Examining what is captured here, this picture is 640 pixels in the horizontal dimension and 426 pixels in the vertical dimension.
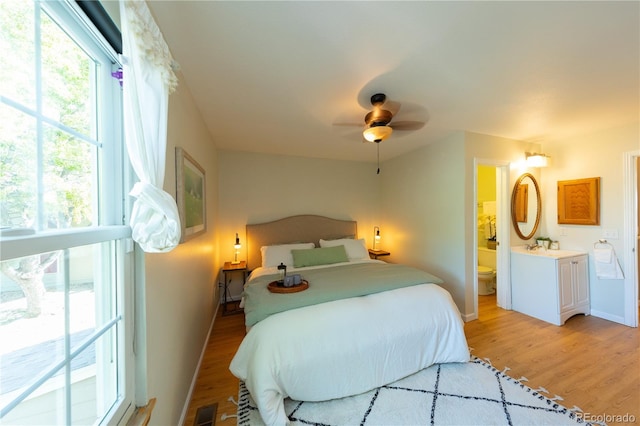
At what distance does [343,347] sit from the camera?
1.65m

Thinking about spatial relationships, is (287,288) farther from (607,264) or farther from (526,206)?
(607,264)

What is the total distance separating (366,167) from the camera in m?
4.43

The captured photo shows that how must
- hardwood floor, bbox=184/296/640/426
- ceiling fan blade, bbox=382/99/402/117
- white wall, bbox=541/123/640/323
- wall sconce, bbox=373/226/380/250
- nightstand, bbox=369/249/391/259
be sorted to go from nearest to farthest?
1. hardwood floor, bbox=184/296/640/426
2. ceiling fan blade, bbox=382/99/402/117
3. white wall, bbox=541/123/640/323
4. nightstand, bbox=369/249/391/259
5. wall sconce, bbox=373/226/380/250

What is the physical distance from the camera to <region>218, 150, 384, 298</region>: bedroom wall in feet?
11.6

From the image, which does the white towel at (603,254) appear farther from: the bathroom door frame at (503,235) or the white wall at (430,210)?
the white wall at (430,210)

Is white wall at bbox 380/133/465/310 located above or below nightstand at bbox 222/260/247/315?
above

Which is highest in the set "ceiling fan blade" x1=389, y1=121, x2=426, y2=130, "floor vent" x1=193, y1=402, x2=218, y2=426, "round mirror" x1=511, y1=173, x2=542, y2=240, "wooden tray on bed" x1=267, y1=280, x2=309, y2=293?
"ceiling fan blade" x1=389, y1=121, x2=426, y2=130

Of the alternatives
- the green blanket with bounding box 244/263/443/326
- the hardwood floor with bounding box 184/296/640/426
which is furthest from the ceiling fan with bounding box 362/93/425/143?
the hardwood floor with bounding box 184/296/640/426

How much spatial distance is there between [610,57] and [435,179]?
182cm

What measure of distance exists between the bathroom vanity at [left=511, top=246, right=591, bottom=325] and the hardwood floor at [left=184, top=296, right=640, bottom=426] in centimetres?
13

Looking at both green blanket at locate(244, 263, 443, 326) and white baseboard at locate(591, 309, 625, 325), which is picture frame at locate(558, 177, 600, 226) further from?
green blanket at locate(244, 263, 443, 326)

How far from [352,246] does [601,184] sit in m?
3.19

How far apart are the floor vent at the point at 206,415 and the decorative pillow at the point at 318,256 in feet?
5.50

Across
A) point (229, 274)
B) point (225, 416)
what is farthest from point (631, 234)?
point (229, 274)
